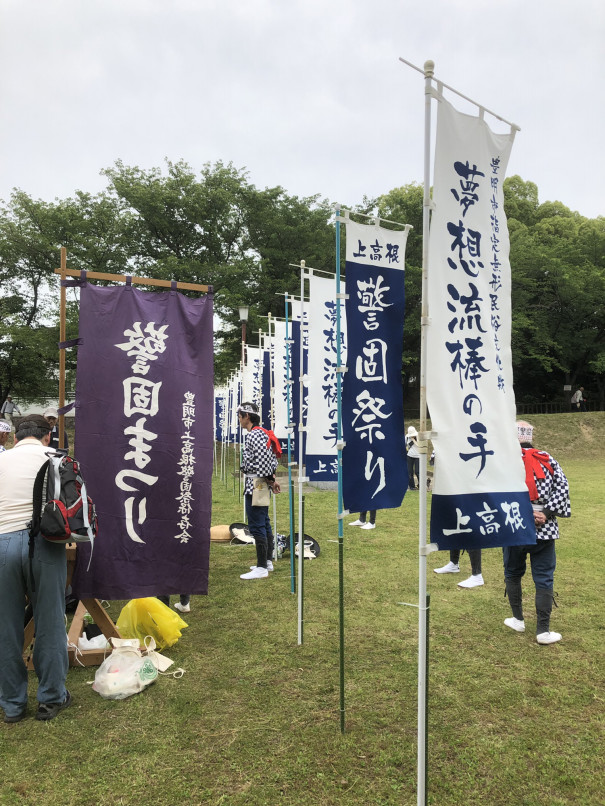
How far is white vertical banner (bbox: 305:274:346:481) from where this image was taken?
6348 mm

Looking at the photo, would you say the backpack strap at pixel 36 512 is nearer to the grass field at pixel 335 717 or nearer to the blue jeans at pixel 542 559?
the grass field at pixel 335 717

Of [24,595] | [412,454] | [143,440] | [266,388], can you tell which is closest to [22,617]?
[24,595]

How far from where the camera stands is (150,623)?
482cm

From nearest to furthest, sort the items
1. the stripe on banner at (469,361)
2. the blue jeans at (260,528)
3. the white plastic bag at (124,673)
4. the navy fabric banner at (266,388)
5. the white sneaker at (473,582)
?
the stripe on banner at (469,361) < the white plastic bag at (124,673) < the white sneaker at (473,582) < the blue jeans at (260,528) < the navy fabric banner at (266,388)

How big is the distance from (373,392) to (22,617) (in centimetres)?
301

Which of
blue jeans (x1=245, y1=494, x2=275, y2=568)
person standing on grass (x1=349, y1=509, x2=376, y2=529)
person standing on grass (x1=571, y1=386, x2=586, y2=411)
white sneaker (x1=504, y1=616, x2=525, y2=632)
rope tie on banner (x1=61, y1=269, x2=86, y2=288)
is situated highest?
rope tie on banner (x1=61, y1=269, x2=86, y2=288)

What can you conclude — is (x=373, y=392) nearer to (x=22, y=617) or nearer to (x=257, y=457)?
(x=257, y=457)

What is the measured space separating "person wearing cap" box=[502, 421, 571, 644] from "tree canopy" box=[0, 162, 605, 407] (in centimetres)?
1835

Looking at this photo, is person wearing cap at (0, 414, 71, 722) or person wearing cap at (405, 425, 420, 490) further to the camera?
person wearing cap at (405, 425, 420, 490)

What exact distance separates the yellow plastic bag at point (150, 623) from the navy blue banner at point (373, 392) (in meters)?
1.96

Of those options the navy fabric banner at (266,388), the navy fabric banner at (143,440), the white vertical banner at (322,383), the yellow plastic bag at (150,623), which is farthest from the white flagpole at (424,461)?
the navy fabric banner at (266,388)

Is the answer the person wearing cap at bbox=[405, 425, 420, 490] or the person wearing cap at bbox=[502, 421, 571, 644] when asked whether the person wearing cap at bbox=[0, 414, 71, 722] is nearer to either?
the person wearing cap at bbox=[502, 421, 571, 644]

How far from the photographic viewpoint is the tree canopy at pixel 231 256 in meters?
23.3

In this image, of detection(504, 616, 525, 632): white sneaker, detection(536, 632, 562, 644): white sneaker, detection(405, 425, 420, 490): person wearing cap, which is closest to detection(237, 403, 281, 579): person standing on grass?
detection(504, 616, 525, 632): white sneaker
